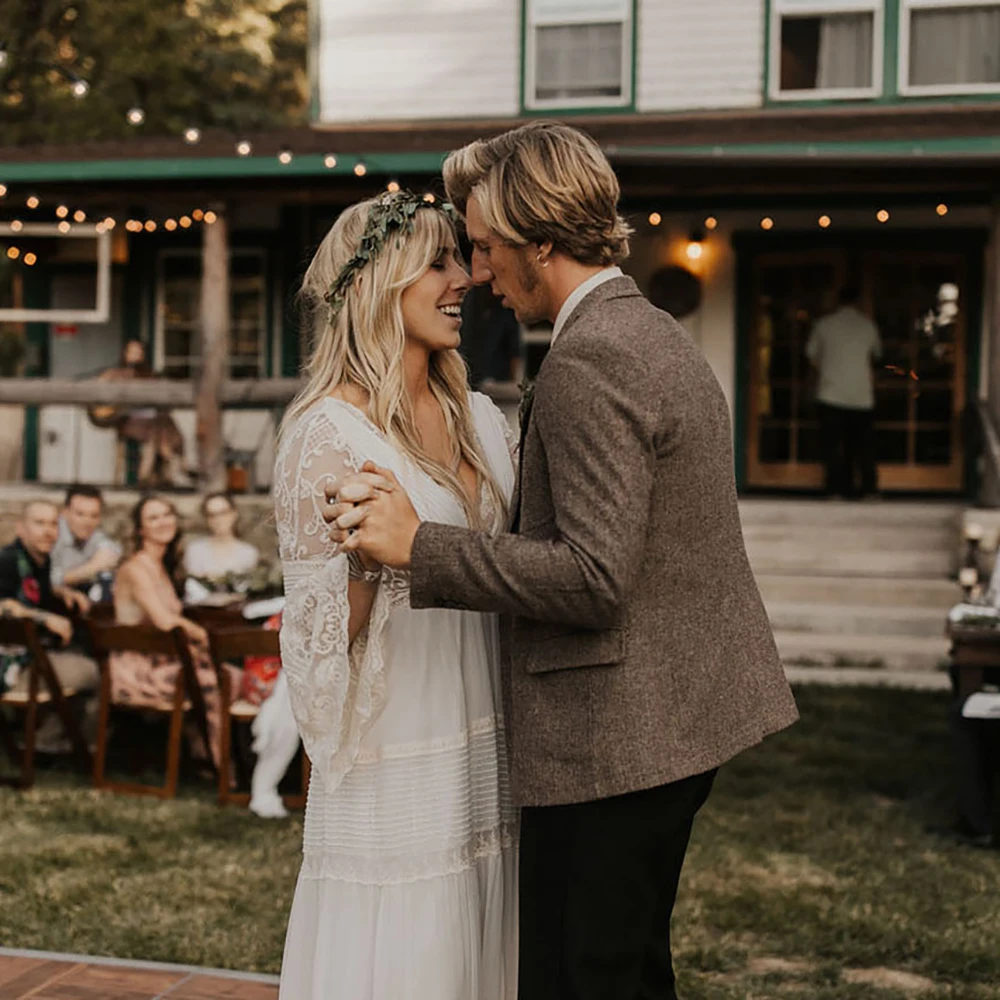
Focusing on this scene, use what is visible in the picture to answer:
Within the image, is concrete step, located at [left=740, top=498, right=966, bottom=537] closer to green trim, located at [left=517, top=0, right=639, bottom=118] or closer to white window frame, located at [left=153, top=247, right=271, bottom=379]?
green trim, located at [left=517, top=0, right=639, bottom=118]

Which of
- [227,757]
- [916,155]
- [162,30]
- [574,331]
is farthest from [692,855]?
[162,30]

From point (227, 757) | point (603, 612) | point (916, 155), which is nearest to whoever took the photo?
point (603, 612)

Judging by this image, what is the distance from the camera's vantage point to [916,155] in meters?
11.3

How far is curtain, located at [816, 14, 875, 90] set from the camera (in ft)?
43.3

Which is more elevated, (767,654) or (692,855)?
(767,654)

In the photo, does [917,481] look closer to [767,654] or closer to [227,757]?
[227,757]

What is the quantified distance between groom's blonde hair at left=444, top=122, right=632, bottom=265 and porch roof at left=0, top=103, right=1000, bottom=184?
9.34m

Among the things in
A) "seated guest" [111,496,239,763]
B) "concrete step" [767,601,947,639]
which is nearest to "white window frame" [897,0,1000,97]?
"concrete step" [767,601,947,639]

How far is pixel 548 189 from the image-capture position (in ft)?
7.67

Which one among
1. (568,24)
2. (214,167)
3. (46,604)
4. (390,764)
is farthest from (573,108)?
(390,764)

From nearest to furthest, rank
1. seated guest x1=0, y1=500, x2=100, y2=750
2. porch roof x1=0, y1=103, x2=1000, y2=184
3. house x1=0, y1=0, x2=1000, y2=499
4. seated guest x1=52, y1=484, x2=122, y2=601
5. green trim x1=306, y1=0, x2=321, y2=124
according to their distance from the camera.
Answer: seated guest x1=0, y1=500, x2=100, y2=750, seated guest x1=52, y1=484, x2=122, y2=601, porch roof x1=0, y1=103, x2=1000, y2=184, house x1=0, y1=0, x2=1000, y2=499, green trim x1=306, y1=0, x2=321, y2=124

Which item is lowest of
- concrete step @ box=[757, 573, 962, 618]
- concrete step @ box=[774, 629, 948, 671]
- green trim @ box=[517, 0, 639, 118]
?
concrete step @ box=[774, 629, 948, 671]

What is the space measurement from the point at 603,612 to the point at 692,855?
3.89 meters

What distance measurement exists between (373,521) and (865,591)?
8.90 m
